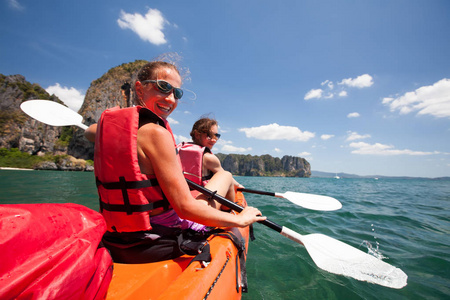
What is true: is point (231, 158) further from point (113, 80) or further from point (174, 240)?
point (174, 240)

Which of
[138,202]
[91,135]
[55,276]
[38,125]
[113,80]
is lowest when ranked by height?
[55,276]

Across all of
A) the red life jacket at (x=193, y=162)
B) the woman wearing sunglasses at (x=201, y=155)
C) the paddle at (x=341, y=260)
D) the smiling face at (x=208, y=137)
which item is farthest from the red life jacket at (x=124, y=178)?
the smiling face at (x=208, y=137)

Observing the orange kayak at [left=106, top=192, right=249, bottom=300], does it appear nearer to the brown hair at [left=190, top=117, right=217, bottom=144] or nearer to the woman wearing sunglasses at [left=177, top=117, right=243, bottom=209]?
the woman wearing sunglasses at [left=177, top=117, right=243, bottom=209]

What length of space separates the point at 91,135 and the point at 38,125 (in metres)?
77.8

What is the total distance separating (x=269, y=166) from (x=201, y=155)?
14645cm

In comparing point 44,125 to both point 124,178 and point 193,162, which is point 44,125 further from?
point 124,178

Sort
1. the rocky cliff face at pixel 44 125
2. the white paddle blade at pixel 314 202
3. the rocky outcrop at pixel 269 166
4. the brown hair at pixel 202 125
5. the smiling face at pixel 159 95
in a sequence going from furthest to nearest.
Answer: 1. the rocky outcrop at pixel 269 166
2. the rocky cliff face at pixel 44 125
3. the white paddle blade at pixel 314 202
4. the brown hair at pixel 202 125
5. the smiling face at pixel 159 95

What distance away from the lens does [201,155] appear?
3.11m

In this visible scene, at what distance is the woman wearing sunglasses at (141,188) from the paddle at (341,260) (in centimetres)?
102

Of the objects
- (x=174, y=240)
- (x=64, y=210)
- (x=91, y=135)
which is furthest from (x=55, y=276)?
(x=91, y=135)

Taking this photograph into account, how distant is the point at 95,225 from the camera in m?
1.01

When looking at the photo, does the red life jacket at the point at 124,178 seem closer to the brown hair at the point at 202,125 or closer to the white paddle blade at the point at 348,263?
the white paddle blade at the point at 348,263

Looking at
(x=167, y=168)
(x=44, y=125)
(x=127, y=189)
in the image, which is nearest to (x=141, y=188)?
(x=127, y=189)

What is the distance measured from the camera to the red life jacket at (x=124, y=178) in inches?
51.3
